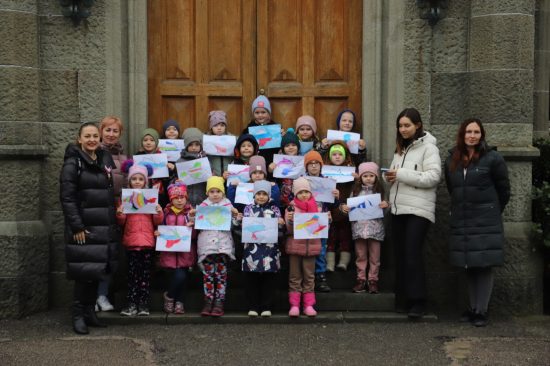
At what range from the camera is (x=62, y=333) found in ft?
21.3

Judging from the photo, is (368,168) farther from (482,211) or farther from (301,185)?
(482,211)

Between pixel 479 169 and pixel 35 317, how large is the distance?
162 inches

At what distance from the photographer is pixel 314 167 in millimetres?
7004

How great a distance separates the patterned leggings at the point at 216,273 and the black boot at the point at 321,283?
2.93 feet

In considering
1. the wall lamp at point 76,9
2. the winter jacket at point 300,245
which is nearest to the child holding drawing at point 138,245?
the winter jacket at point 300,245

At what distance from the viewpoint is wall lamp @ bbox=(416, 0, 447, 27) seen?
7.34 m

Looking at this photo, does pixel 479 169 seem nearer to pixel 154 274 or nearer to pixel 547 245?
pixel 547 245

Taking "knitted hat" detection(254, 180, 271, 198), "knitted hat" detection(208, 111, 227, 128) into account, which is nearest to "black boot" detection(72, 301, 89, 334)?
"knitted hat" detection(254, 180, 271, 198)

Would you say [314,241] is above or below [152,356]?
above

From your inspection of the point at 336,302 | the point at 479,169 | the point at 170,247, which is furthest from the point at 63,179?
the point at 479,169

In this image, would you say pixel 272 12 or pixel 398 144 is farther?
pixel 272 12

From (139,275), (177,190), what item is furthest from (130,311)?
(177,190)

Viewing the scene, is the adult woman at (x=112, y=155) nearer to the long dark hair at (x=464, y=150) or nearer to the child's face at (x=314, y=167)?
the child's face at (x=314, y=167)

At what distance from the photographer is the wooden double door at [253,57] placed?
794 centimetres
